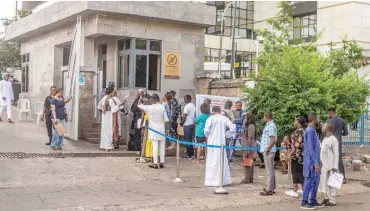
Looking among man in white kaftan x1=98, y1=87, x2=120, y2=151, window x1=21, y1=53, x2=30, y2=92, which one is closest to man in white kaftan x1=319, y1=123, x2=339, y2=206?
man in white kaftan x1=98, y1=87, x2=120, y2=151

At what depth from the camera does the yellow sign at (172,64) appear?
16.5 meters

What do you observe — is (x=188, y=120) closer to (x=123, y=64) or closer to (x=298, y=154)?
(x=123, y=64)

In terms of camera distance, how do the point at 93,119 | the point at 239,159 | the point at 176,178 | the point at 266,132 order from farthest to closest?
the point at 93,119
the point at 239,159
the point at 176,178
the point at 266,132

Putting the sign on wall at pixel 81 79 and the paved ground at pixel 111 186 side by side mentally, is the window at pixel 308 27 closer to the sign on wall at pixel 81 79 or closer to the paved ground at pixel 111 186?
the sign on wall at pixel 81 79

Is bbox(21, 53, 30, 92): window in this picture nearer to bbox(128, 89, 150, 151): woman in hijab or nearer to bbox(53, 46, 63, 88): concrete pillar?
bbox(53, 46, 63, 88): concrete pillar

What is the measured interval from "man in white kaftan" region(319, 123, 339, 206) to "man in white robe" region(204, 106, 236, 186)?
207 cm

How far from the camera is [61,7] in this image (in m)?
16.5

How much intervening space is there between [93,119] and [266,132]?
7.72 metres

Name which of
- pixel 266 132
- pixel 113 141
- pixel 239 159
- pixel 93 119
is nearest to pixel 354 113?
pixel 239 159

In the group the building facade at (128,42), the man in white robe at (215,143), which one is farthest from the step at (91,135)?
the man in white robe at (215,143)

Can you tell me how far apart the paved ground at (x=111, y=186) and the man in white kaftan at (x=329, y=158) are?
56cm

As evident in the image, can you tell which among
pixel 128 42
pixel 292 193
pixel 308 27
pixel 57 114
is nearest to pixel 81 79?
pixel 128 42

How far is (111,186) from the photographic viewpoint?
9.57m

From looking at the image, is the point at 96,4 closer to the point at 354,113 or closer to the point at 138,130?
the point at 138,130
